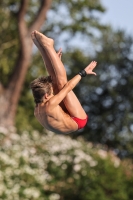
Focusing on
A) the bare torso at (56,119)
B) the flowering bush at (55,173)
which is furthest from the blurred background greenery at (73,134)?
the bare torso at (56,119)

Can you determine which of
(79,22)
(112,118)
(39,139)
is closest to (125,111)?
(112,118)

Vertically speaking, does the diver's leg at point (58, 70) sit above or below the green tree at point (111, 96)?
above

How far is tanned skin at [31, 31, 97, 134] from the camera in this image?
4.59 m

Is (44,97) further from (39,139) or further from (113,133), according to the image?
(113,133)

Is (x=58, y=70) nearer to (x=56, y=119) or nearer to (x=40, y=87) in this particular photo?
(x=40, y=87)

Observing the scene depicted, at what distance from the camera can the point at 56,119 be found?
4.60 m

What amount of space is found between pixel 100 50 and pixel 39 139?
763 inches

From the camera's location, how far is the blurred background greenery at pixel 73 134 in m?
16.1

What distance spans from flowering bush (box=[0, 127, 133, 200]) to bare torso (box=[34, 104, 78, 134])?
988 centimetres

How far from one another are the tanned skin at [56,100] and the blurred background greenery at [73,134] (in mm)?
9926

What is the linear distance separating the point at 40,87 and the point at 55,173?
479 inches

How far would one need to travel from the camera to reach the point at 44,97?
464 centimetres

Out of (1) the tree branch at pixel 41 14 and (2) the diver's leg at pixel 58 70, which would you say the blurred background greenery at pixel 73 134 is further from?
(2) the diver's leg at pixel 58 70

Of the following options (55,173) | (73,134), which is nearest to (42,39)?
(55,173)
